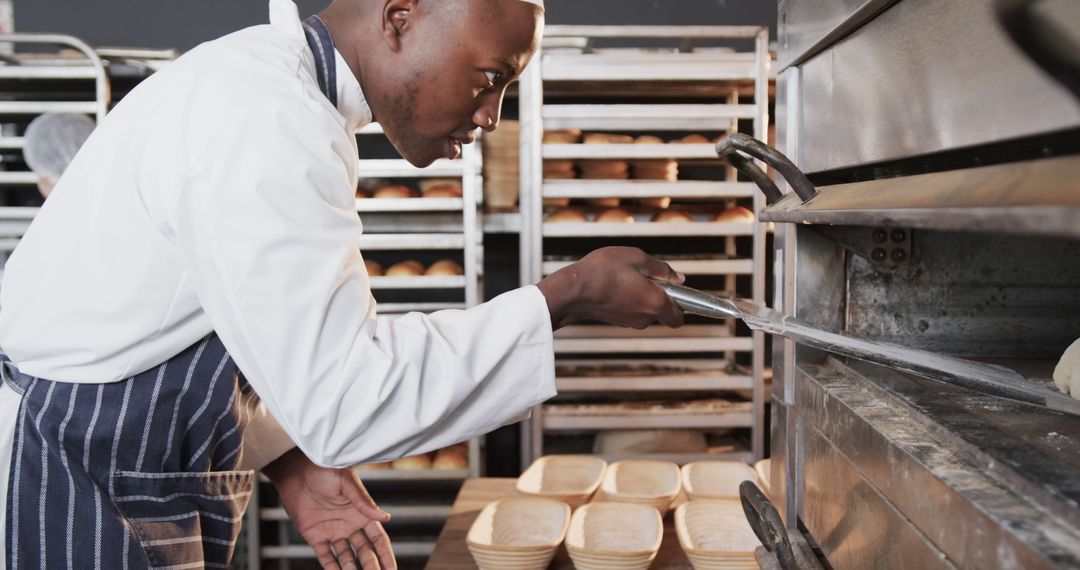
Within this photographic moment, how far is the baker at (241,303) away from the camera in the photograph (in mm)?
942

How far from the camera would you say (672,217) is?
2879 mm

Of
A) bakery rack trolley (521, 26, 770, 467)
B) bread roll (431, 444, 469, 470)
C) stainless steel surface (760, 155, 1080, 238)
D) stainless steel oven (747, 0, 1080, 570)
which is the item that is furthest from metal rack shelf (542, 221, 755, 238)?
stainless steel surface (760, 155, 1080, 238)

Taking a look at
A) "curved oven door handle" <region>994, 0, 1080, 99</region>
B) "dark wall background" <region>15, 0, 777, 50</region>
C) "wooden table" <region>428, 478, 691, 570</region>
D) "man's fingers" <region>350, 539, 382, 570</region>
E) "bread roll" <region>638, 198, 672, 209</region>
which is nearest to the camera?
"curved oven door handle" <region>994, 0, 1080, 99</region>

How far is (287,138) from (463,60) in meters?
0.31

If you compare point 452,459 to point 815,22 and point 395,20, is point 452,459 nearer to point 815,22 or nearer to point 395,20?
point 395,20

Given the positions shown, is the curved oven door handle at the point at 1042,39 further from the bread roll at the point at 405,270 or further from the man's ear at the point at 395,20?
the bread roll at the point at 405,270

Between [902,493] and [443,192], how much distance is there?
2.37 m

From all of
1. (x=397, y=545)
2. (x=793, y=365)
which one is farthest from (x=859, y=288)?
(x=397, y=545)

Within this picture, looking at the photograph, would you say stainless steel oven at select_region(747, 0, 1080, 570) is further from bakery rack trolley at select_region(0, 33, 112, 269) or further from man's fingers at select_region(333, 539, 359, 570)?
bakery rack trolley at select_region(0, 33, 112, 269)

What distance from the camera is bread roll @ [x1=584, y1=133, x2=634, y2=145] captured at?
283 cm

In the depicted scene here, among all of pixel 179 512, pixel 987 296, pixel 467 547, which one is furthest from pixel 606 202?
pixel 179 512

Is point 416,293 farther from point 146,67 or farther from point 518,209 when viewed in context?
point 146,67

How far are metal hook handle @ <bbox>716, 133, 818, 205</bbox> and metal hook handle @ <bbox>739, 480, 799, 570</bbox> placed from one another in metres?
0.44

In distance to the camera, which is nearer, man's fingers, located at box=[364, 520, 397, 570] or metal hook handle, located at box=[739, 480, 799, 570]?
metal hook handle, located at box=[739, 480, 799, 570]
